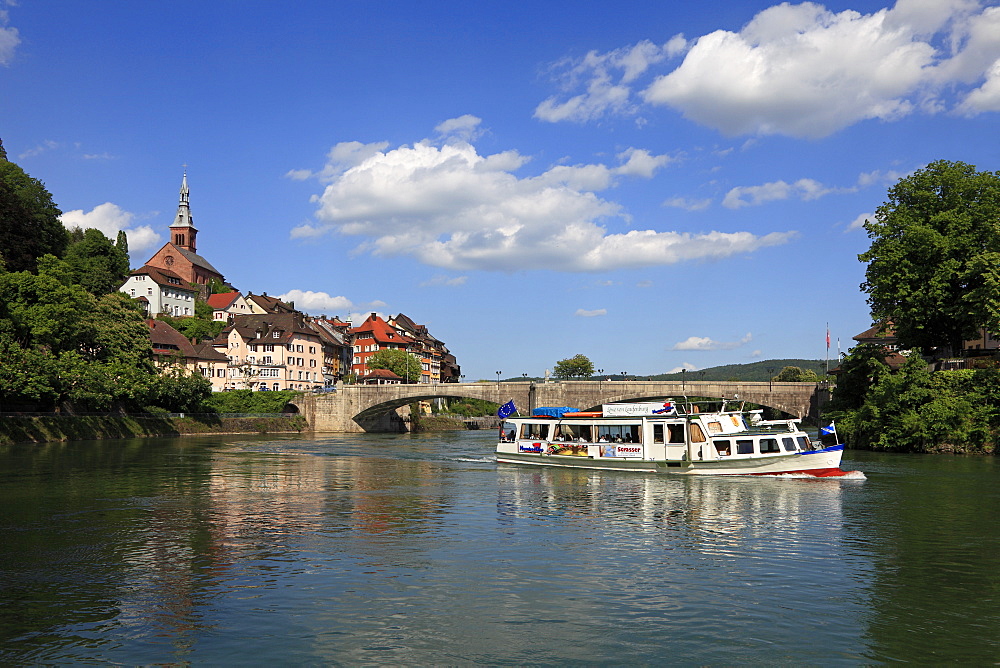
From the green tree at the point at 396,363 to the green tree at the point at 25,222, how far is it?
235 feet

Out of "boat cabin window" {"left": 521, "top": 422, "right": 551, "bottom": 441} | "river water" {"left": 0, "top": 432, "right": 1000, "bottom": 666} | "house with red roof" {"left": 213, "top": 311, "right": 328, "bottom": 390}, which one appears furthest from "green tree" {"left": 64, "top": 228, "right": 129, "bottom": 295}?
"river water" {"left": 0, "top": 432, "right": 1000, "bottom": 666}

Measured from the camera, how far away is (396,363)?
586 feet

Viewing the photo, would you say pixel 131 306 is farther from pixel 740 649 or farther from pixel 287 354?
pixel 740 649

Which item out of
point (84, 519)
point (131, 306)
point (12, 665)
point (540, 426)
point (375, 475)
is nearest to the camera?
point (12, 665)

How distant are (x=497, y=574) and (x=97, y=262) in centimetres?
13663

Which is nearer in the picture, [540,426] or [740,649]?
[740,649]

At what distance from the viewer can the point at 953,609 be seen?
1803cm

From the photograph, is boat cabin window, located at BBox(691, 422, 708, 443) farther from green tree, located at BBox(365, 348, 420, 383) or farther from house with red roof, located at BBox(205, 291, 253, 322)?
house with red roof, located at BBox(205, 291, 253, 322)

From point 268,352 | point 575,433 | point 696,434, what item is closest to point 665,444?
point 696,434

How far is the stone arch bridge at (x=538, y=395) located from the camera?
93250 millimetres

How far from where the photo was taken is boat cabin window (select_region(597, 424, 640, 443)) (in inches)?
2063

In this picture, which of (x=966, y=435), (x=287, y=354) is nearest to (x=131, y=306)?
(x=287, y=354)

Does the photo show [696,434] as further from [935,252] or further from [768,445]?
[935,252]

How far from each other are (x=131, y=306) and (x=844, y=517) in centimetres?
9008
